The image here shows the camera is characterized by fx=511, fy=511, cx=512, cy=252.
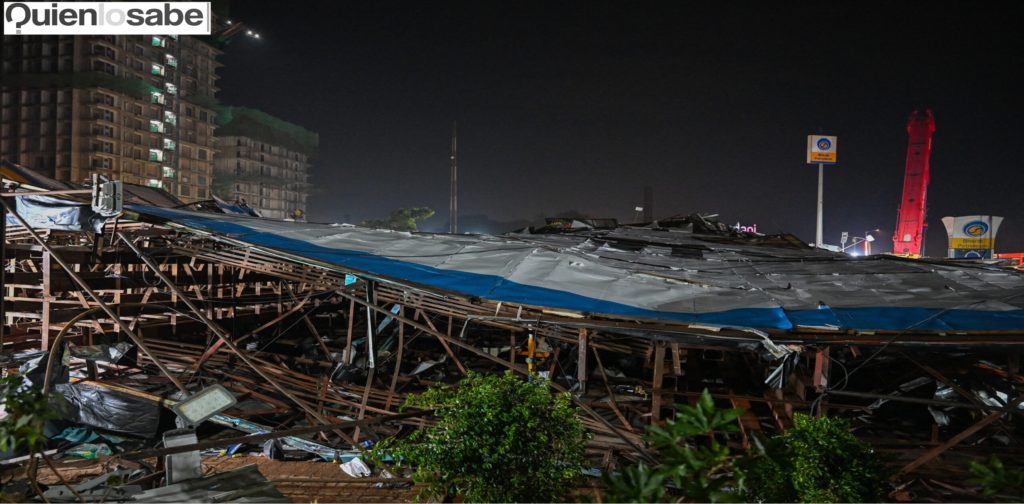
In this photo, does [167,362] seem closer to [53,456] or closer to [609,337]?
[53,456]

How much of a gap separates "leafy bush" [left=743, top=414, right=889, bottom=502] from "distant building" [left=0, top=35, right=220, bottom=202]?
65.0 m

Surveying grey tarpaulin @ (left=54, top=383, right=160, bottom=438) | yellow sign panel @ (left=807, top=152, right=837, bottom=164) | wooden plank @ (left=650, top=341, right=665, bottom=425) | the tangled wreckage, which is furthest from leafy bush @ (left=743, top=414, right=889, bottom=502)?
yellow sign panel @ (left=807, top=152, right=837, bottom=164)

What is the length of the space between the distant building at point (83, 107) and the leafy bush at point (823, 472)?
213 ft

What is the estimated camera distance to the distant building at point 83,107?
2110 inches

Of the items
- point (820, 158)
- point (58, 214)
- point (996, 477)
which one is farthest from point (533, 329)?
point (820, 158)

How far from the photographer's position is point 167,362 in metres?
9.82

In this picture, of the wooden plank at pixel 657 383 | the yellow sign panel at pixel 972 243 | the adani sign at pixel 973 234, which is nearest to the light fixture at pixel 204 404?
the wooden plank at pixel 657 383

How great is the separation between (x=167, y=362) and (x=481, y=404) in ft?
28.6

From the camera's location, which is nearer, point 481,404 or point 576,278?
point 481,404

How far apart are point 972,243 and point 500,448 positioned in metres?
44.5

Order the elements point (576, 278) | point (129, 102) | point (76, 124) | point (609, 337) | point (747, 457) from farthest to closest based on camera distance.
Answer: point (129, 102), point (76, 124), point (609, 337), point (576, 278), point (747, 457)

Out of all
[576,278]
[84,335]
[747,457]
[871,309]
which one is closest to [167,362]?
[84,335]

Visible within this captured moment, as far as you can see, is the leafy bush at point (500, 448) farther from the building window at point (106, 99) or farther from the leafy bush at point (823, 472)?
the building window at point (106, 99)

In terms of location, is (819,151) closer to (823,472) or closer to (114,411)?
(823,472)
